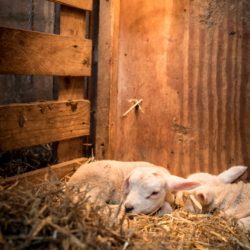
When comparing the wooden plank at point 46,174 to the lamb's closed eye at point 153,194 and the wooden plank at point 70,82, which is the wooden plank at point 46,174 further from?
the lamb's closed eye at point 153,194

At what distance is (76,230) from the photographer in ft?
6.71

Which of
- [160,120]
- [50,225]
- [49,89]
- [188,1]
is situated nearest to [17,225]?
[50,225]

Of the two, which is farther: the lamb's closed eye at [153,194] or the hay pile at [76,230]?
the lamb's closed eye at [153,194]

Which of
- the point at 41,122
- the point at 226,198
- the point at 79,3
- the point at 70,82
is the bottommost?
the point at 226,198

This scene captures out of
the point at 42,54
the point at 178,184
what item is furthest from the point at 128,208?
the point at 42,54

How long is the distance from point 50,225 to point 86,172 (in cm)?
166

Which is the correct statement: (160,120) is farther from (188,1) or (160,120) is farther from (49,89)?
(49,89)

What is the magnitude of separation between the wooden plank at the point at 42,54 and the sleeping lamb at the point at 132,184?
1.18 metres

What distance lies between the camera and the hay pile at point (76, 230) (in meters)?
1.91

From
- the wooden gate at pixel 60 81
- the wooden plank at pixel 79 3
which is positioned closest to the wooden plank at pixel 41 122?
the wooden gate at pixel 60 81

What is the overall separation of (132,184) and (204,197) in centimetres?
75

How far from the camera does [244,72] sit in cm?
362

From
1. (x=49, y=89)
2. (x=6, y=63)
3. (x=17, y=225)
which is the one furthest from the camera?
(x=49, y=89)

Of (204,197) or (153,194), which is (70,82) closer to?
(153,194)
